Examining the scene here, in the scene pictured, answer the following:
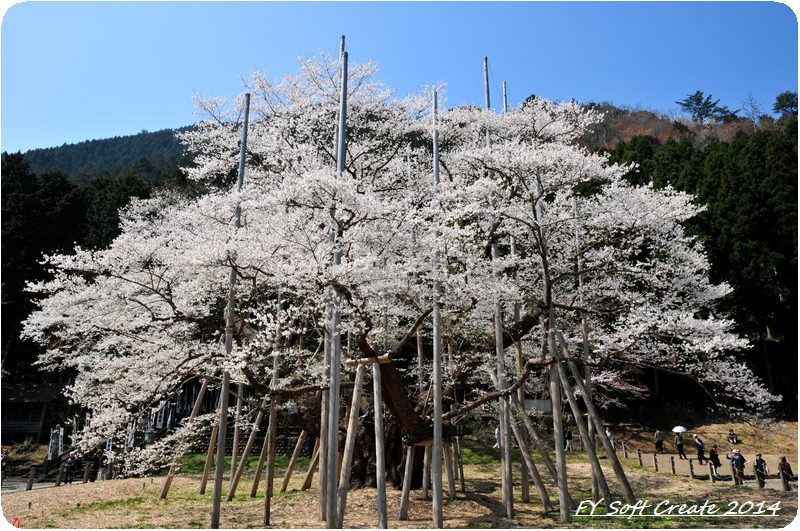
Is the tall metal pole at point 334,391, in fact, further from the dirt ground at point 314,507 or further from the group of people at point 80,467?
the group of people at point 80,467

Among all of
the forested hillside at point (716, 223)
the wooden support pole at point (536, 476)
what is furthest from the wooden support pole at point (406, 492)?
the forested hillside at point (716, 223)

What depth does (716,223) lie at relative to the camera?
28.1m

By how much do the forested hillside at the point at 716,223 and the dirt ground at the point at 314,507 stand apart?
41.7 feet

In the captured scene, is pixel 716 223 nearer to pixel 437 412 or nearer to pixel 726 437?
pixel 726 437

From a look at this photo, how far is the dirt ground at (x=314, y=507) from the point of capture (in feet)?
33.0

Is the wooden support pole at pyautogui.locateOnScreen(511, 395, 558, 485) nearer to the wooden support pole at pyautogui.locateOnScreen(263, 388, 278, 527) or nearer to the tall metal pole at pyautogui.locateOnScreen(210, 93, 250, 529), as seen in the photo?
the wooden support pole at pyautogui.locateOnScreen(263, 388, 278, 527)

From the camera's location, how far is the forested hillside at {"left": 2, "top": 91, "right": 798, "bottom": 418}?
25906mm

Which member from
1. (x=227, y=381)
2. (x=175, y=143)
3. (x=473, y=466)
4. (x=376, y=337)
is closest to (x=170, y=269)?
(x=227, y=381)

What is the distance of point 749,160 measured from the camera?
31.1 meters

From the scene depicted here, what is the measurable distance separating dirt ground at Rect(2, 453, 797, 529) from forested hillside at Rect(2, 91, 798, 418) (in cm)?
1272

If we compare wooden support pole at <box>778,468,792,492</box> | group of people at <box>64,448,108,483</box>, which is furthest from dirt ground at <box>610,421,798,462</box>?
group of people at <box>64,448,108,483</box>

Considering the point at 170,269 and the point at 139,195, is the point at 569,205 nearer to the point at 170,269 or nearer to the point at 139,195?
the point at 170,269

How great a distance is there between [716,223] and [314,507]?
2553 centimetres

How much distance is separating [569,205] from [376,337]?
6.30 m
